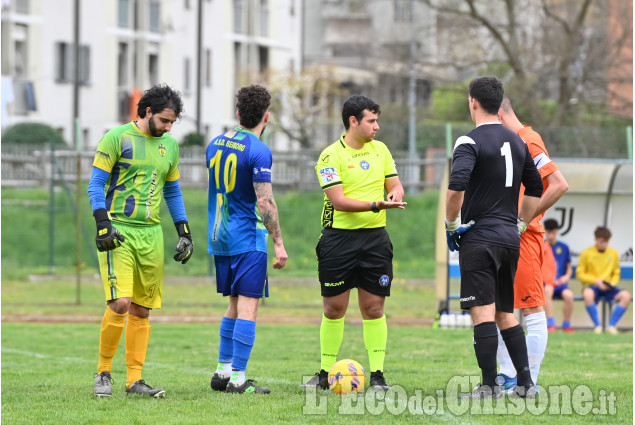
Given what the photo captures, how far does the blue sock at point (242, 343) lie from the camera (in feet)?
26.3

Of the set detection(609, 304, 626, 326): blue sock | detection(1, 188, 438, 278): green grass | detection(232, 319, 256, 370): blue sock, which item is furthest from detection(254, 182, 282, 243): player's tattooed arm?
detection(1, 188, 438, 278): green grass

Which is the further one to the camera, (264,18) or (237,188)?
(264,18)

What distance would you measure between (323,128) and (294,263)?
2336cm

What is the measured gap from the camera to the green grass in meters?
23.6

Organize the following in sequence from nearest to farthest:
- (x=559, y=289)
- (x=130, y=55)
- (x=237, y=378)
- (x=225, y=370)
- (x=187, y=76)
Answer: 1. (x=237, y=378)
2. (x=225, y=370)
3. (x=559, y=289)
4. (x=130, y=55)
5. (x=187, y=76)

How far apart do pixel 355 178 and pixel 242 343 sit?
4.96 feet

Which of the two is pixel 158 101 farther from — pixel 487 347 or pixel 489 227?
pixel 487 347

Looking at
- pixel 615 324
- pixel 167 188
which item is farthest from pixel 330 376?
pixel 615 324

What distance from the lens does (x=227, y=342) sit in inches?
326

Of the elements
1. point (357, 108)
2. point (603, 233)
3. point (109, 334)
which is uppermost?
point (357, 108)

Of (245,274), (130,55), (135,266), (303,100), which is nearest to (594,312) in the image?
(245,274)

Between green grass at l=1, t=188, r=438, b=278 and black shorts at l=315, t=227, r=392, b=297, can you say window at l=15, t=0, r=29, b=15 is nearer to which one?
green grass at l=1, t=188, r=438, b=278

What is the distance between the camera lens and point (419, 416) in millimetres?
7008

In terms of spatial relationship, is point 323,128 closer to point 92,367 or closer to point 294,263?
point 294,263
